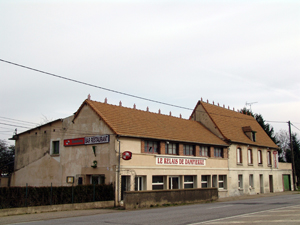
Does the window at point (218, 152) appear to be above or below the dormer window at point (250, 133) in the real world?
below

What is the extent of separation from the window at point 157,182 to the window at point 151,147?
6.58 ft

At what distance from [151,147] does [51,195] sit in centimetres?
887

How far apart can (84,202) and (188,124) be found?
1588cm

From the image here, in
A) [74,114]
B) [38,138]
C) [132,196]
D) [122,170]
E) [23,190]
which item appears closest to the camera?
[23,190]

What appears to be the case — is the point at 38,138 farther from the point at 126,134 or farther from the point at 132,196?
the point at 132,196

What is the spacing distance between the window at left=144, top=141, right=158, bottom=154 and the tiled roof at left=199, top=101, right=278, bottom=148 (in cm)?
1097

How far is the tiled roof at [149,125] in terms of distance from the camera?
24.8 meters

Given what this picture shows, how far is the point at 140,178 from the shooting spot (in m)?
24.8

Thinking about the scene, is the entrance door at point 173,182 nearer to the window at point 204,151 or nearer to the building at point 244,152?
the window at point 204,151

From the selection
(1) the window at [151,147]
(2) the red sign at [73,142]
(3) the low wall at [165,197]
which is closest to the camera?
(3) the low wall at [165,197]

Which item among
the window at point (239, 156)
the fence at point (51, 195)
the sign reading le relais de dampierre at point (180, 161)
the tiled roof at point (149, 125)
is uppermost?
the tiled roof at point (149, 125)

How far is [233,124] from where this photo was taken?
39438mm

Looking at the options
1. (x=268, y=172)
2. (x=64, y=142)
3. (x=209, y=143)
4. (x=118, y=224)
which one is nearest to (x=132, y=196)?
(x=118, y=224)

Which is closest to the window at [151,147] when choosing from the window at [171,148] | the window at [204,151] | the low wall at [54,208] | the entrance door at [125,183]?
the window at [171,148]
